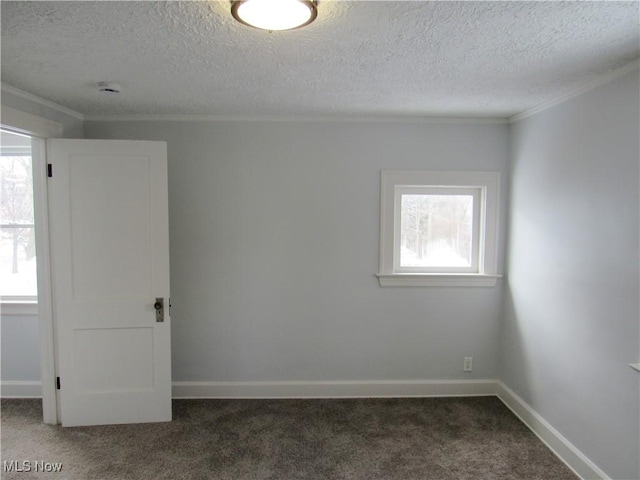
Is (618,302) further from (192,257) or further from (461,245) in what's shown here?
(192,257)

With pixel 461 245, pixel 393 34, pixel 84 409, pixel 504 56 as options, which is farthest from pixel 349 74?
pixel 84 409

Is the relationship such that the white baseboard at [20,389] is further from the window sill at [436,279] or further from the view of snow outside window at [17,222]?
the window sill at [436,279]

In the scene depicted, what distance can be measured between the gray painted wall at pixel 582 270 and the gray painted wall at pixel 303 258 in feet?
1.36

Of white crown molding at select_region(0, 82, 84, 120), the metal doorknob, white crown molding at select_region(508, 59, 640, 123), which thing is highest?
white crown molding at select_region(508, 59, 640, 123)

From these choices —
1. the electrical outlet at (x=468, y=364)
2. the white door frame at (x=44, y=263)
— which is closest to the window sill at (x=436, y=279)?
the electrical outlet at (x=468, y=364)

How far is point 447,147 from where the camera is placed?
3.02 meters

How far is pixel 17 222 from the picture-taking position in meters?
3.21

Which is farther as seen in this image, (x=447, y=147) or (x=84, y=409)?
(x=447, y=147)

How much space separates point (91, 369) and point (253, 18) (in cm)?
259

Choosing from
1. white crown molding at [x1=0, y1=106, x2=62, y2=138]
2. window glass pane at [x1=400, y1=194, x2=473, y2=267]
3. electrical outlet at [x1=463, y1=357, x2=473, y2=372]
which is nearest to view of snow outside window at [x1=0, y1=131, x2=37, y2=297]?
white crown molding at [x1=0, y1=106, x2=62, y2=138]

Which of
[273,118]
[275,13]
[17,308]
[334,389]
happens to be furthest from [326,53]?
[17,308]

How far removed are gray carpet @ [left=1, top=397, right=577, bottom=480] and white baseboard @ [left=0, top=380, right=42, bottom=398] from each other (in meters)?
0.10

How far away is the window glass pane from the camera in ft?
10.2

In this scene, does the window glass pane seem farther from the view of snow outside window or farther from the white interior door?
the view of snow outside window
